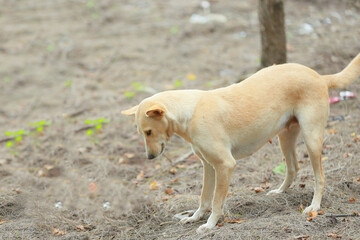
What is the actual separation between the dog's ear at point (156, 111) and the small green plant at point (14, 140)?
4.61 m

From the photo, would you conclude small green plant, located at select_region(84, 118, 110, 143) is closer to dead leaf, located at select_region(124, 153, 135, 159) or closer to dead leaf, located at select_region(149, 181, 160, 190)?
dead leaf, located at select_region(124, 153, 135, 159)

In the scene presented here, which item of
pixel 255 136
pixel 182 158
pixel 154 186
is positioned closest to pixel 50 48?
pixel 182 158

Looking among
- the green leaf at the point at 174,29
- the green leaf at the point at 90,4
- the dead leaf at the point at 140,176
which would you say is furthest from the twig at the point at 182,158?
the green leaf at the point at 90,4

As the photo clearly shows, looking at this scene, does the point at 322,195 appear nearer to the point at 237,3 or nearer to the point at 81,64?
the point at 81,64

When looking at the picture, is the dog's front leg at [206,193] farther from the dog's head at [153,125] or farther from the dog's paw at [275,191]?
the dog's paw at [275,191]

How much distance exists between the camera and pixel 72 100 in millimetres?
10781

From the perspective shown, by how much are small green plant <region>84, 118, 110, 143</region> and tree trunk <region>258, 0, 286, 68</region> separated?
3598mm

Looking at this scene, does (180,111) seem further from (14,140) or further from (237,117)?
(14,140)

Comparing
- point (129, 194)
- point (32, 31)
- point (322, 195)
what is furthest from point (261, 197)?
point (32, 31)

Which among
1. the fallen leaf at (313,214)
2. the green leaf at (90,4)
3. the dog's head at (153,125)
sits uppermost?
the dog's head at (153,125)

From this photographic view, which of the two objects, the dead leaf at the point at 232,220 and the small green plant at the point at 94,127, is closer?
the dead leaf at the point at 232,220

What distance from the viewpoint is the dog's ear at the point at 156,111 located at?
4.40 meters

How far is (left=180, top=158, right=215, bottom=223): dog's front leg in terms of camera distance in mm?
5191

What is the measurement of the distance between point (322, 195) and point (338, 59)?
212 inches
